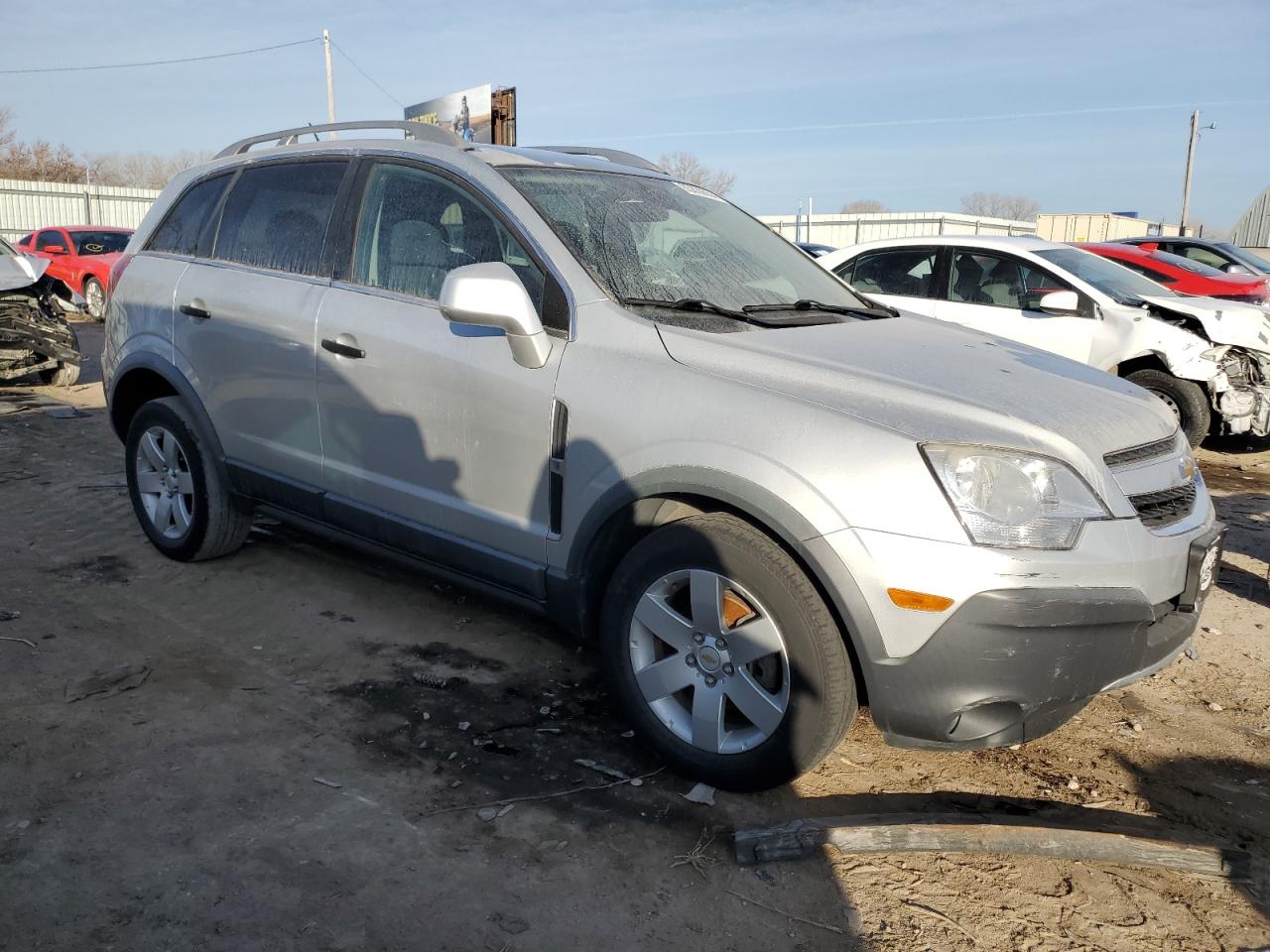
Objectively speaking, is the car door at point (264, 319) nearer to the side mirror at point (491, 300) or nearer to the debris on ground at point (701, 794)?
the side mirror at point (491, 300)

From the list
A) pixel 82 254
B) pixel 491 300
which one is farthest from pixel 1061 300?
pixel 82 254

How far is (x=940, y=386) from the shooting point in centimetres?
291

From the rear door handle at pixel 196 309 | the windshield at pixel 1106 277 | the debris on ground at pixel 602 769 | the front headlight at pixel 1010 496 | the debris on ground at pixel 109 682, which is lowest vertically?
the debris on ground at pixel 602 769

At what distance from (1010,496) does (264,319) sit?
2996 mm

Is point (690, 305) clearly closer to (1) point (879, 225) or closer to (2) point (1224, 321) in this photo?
(2) point (1224, 321)

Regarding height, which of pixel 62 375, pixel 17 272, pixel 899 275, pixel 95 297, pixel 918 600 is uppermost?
pixel 899 275

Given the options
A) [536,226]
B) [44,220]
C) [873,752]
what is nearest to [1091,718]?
[873,752]

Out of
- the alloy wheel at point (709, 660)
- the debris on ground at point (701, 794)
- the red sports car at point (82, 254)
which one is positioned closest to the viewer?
the alloy wheel at point (709, 660)

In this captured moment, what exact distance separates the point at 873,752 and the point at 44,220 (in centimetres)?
3254

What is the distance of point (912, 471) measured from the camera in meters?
2.60

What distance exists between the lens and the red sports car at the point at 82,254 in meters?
17.0

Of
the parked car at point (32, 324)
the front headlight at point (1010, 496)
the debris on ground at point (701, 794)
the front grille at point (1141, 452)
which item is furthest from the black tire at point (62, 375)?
the front grille at point (1141, 452)

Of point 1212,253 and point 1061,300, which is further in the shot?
point 1212,253

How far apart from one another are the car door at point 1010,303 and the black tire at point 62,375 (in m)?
8.42
